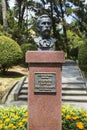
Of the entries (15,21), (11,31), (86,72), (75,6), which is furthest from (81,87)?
(75,6)

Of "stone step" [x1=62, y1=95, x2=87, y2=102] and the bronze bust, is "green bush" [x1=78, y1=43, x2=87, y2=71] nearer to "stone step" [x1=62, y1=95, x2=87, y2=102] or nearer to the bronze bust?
"stone step" [x1=62, y1=95, x2=87, y2=102]

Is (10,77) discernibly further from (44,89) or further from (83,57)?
(44,89)

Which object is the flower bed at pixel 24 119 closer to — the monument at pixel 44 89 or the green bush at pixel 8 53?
the monument at pixel 44 89

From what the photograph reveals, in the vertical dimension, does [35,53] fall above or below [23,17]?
above

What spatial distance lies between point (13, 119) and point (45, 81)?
5.00ft

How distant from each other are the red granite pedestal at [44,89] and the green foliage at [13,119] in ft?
1.82

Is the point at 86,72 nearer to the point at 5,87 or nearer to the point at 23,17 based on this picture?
the point at 5,87

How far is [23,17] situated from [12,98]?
61.1 feet

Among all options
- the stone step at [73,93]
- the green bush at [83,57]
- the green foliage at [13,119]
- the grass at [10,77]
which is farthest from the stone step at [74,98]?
the green bush at [83,57]

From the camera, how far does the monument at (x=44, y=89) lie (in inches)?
249

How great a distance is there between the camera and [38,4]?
103 ft

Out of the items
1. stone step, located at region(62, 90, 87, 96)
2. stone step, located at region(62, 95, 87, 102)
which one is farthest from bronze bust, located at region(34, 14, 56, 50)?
stone step, located at region(62, 90, 87, 96)

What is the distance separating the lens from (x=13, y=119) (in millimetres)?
7422

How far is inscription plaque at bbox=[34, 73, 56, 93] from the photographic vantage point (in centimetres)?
641
